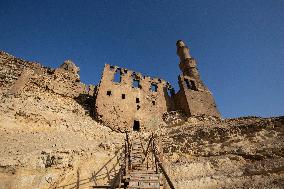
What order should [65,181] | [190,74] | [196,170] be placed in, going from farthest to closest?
[190,74]
[196,170]
[65,181]

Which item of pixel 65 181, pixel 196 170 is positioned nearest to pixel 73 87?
A: pixel 65 181

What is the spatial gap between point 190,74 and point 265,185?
726 inches

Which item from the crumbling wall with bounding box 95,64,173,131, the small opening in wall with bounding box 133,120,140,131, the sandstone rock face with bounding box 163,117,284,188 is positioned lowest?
the sandstone rock face with bounding box 163,117,284,188

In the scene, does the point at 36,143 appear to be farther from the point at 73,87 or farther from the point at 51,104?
the point at 73,87

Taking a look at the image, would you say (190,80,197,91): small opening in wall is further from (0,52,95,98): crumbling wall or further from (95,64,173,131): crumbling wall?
(0,52,95,98): crumbling wall

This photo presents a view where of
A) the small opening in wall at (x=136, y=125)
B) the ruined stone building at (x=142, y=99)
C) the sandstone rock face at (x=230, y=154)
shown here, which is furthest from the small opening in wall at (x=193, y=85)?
the small opening in wall at (x=136, y=125)

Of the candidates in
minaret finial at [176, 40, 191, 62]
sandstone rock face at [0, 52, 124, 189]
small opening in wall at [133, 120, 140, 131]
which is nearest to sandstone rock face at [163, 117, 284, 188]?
sandstone rock face at [0, 52, 124, 189]

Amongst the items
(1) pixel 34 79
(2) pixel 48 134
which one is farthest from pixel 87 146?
(1) pixel 34 79

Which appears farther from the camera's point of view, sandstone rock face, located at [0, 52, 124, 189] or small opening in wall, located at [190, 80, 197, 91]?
small opening in wall, located at [190, 80, 197, 91]

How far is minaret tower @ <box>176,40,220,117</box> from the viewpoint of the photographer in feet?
79.8

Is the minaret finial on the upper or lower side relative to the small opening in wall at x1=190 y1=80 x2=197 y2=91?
upper

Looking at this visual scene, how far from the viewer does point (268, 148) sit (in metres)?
15.4

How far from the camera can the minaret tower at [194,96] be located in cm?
2431

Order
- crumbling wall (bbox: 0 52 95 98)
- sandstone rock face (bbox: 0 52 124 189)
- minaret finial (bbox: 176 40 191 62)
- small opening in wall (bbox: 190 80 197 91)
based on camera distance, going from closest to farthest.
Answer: sandstone rock face (bbox: 0 52 124 189) < crumbling wall (bbox: 0 52 95 98) < small opening in wall (bbox: 190 80 197 91) < minaret finial (bbox: 176 40 191 62)
